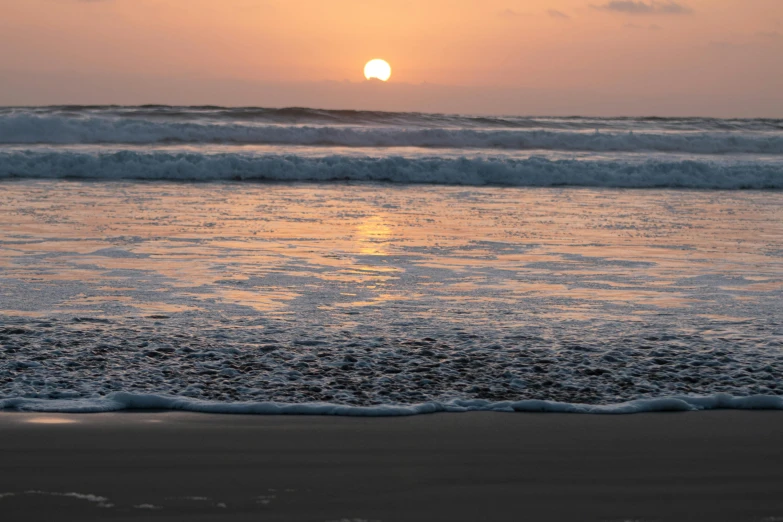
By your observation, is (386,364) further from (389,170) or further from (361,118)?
(361,118)

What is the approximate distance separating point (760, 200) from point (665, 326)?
11.2 metres

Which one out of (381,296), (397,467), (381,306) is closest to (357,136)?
(381,296)

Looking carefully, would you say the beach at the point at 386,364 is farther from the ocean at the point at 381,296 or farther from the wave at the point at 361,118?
the wave at the point at 361,118

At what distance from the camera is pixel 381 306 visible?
6.12m

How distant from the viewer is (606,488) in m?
3.14

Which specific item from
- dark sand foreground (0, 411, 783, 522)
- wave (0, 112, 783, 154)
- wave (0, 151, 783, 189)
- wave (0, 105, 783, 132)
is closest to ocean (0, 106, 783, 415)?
dark sand foreground (0, 411, 783, 522)

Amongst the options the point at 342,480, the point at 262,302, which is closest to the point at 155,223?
the point at 262,302

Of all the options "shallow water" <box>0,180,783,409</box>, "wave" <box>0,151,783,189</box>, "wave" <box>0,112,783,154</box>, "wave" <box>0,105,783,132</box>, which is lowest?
"shallow water" <box>0,180,783,409</box>

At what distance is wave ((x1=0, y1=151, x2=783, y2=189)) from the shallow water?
651 centimetres

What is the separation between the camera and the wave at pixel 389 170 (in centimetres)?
1822

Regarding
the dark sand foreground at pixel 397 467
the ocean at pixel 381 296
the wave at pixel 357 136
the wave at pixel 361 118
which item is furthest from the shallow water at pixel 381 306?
the wave at pixel 361 118

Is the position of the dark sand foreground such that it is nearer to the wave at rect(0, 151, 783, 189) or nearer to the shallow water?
the shallow water

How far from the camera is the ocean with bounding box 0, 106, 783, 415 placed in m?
4.30

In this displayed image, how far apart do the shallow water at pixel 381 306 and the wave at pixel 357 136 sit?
12.5 metres
